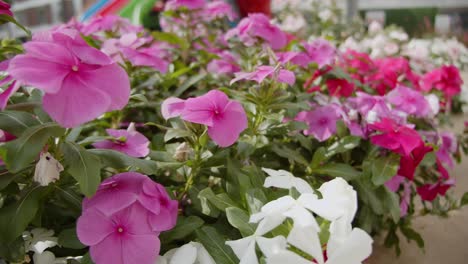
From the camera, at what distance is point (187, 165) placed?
88cm

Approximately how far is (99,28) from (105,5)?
2034 millimetres

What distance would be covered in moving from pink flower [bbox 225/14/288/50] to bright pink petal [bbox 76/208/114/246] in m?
0.80

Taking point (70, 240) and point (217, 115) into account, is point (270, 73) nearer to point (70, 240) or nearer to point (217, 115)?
point (217, 115)

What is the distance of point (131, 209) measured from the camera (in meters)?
0.67

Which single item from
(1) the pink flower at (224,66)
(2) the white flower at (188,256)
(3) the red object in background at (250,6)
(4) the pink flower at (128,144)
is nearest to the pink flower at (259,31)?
(1) the pink flower at (224,66)

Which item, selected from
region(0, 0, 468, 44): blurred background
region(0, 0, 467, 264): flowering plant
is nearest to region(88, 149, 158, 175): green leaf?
region(0, 0, 467, 264): flowering plant

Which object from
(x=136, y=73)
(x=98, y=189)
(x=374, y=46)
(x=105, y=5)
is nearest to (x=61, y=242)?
(x=98, y=189)

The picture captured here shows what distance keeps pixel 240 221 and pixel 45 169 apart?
11.9 inches

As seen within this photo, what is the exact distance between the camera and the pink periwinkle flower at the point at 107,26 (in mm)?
1550

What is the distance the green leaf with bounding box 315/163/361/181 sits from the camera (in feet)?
3.26

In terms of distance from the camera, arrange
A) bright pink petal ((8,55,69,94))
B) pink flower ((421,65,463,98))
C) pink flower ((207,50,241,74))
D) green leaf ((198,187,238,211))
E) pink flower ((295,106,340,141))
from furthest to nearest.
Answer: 1. pink flower ((421,65,463,98))
2. pink flower ((207,50,241,74))
3. pink flower ((295,106,340,141))
4. green leaf ((198,187,238,211))
5. bright pink petal ((8,55,69,94))

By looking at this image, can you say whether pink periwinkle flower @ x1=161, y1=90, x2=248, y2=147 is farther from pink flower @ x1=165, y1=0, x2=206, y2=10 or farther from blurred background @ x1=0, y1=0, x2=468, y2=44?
pink flower @ x1=165, y1=0, x2=206, y2=10

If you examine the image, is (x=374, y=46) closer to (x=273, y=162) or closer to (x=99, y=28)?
(x=99, y=28)

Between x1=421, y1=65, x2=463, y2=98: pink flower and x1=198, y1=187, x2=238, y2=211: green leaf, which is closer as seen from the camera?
x1=198, y1=187, x2=238, y2=211: green leaf
